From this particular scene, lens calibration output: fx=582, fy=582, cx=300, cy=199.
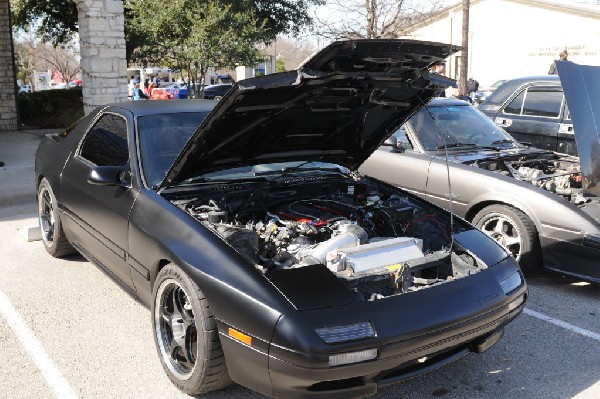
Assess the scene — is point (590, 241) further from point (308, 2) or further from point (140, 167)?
point (308, 2)

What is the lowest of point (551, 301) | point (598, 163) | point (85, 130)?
point (551, 301)

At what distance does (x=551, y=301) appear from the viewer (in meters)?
4.67

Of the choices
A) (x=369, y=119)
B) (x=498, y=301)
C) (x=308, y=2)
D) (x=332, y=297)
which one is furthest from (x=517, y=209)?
(x=308, y=2)

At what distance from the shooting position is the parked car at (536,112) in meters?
7.64

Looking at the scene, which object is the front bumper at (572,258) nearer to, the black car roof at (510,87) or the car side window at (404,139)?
the car side window at (404,139)

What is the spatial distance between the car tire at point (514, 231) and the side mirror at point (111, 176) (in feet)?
9.63

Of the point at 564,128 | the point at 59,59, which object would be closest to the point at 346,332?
the point at 564,128

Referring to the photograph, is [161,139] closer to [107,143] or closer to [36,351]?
[107,143]

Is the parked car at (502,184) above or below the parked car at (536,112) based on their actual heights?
below

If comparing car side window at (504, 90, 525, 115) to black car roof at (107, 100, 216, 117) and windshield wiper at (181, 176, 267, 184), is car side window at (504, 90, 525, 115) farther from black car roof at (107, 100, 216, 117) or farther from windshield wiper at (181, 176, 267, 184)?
windshield wiper at (181, 176, 267, 184)

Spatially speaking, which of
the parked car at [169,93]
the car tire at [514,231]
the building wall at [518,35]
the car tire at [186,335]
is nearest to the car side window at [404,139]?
the car tire at [514,231]

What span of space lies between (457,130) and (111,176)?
3.98 meters

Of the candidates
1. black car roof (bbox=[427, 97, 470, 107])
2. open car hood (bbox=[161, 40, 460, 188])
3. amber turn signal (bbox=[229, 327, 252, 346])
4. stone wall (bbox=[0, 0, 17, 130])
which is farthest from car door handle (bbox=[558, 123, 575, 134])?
stone wall (bbox=[0, 0, 17, 130])

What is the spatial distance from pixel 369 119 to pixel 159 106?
61.2 inches
